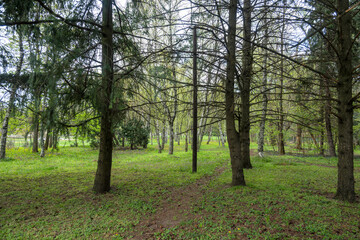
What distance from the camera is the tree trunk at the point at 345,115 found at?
13.4 ft

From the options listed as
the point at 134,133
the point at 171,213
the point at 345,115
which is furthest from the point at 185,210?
the point at 134,133

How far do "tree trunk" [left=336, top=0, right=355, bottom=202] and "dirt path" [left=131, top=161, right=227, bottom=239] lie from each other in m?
3.29

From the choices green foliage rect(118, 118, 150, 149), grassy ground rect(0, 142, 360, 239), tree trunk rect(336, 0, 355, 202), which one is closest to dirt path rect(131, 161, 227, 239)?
grassy ground rect(0, 142, 360, 239)

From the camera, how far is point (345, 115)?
13.5ft

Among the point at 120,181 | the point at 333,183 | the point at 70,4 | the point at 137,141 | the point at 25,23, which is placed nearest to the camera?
the point at 25,23

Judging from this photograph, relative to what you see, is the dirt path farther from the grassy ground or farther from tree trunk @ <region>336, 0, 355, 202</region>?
tree trunk @ <region>336, 0, 355, 202</region>

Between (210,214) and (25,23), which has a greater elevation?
(25,23)

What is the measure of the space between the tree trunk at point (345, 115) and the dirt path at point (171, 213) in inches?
130

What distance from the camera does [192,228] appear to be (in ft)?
11.3

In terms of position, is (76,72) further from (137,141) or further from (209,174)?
(137,141)

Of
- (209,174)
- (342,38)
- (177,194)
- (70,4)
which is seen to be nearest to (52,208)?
(177,194)

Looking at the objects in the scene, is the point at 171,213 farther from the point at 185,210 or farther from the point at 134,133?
the point at 134,133

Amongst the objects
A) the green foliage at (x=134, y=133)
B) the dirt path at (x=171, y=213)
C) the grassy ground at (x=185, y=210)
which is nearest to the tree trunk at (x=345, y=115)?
the grassy ground at (x=185, y=210)

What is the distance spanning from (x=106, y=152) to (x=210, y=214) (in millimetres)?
3202
